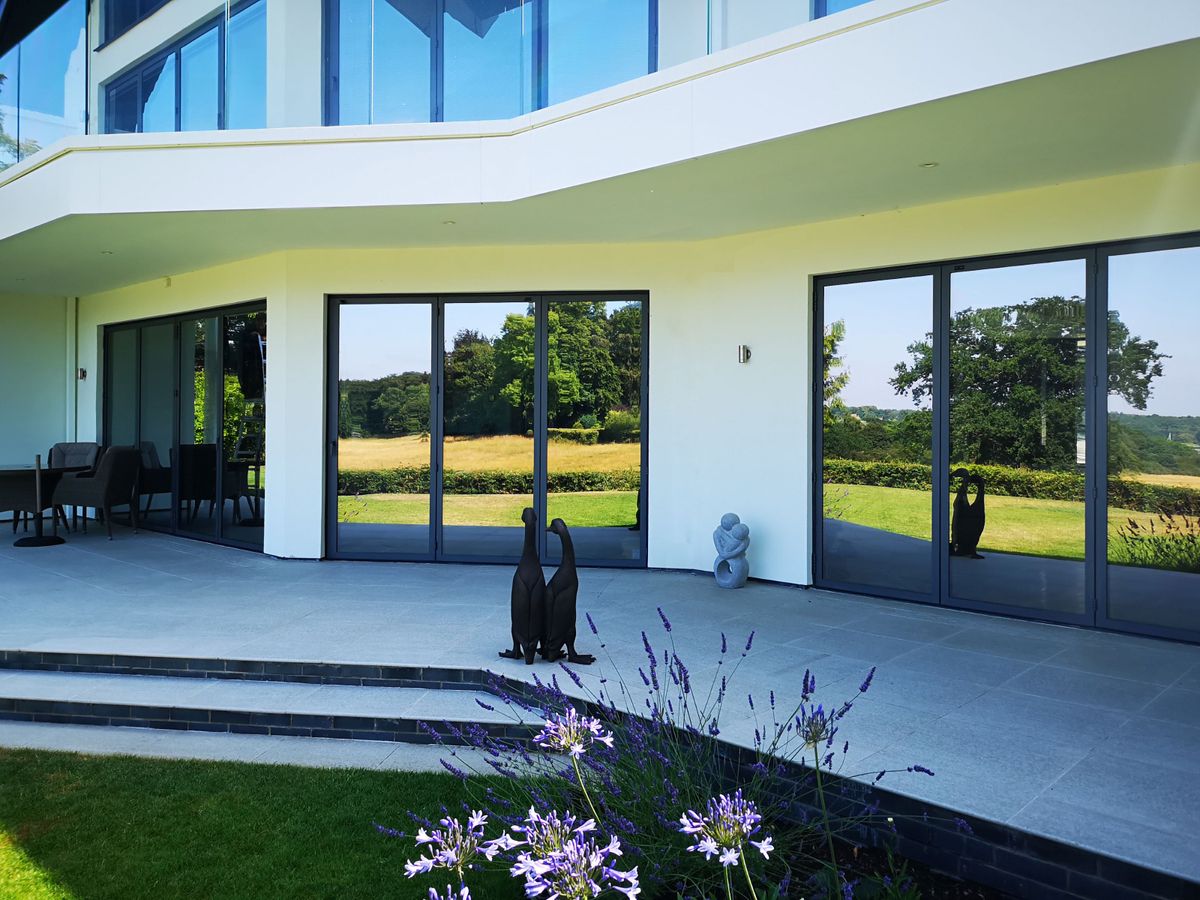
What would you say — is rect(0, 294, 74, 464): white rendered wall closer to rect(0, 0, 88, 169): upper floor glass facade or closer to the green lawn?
rect(0, 0, 88, 169): upper floor glass facade

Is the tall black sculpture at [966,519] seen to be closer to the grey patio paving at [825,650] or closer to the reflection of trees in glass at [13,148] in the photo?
the grey patio paving at [825,650]

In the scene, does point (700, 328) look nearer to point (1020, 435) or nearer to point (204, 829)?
point (1020, 435)

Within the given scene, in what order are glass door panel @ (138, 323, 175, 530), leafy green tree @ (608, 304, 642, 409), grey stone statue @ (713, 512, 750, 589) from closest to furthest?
grey stone statue @ (713, 512, 750, 589) → leafy green tree @ (608, 304, 642, 409) → glass door panel @ (138, 323, 175, 530)

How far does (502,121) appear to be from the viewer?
Answer: 19.6 feet

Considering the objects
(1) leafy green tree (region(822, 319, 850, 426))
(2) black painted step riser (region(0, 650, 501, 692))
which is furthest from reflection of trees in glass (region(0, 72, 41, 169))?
(1) leafy green tree (region(822, 319, 850, 426))

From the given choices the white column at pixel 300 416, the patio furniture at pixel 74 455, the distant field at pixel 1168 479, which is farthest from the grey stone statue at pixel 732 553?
the patio furniture at pixel 74 455

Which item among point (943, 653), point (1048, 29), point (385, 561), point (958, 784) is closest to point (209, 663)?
point (385, 561)

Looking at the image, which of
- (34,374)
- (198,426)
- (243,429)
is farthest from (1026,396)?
(34,374)

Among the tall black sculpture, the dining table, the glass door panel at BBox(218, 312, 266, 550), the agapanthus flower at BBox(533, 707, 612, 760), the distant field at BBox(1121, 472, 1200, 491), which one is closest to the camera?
the agapanthus flower at BBox(533, 707, 612, 760)

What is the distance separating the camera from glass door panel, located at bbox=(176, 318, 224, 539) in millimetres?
9430

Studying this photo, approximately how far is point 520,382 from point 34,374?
7.46 metres

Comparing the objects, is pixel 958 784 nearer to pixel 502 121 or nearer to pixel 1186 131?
pixel 1186 131

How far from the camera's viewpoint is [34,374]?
36.6ft

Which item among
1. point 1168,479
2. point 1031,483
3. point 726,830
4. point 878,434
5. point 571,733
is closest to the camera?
point 726,830
